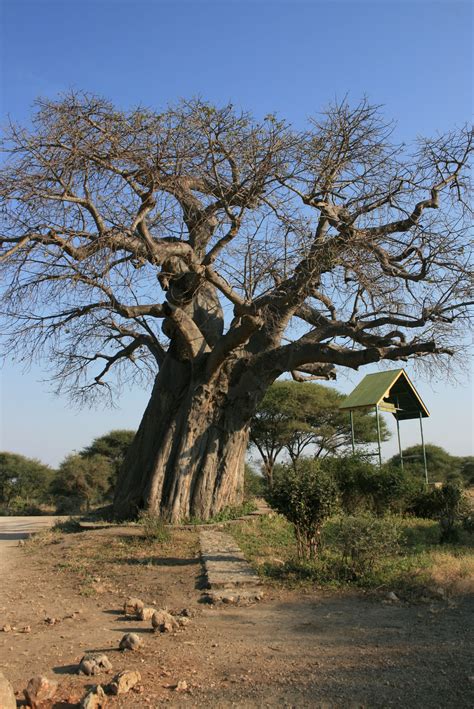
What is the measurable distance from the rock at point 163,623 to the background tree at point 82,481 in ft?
67.2

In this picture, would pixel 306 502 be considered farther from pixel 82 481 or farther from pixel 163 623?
pixel 82 481

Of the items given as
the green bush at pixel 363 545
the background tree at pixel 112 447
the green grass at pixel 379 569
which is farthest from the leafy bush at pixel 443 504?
the background tree at pixel 112 447

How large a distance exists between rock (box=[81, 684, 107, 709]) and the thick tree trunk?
6936 millimetres

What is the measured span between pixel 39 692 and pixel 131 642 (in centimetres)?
98

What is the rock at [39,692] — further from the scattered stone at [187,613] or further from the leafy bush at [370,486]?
the leafy bush at [370,486]

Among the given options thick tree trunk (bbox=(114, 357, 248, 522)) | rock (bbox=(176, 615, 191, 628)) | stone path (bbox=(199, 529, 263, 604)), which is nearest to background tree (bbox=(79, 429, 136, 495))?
thick tree trunk (bbox=(114, 357, 248, 522))

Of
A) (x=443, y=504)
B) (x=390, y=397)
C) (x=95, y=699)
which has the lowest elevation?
(x=95, y=699)

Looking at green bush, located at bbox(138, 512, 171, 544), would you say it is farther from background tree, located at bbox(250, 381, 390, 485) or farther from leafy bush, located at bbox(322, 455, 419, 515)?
background tree, located at bbox(250, 381, 390, 485)

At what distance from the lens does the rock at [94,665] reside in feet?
13.0

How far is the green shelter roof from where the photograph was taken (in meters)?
16.0

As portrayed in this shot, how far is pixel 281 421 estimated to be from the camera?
26312 millimetres

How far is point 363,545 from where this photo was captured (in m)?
6.44

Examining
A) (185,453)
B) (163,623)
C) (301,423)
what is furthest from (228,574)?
(301,423)

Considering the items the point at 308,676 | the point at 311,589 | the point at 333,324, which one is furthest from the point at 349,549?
the point at 333,324
